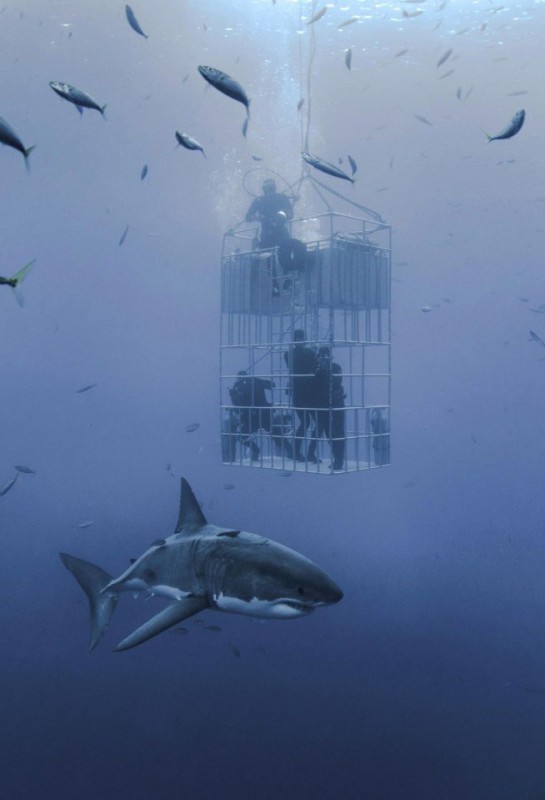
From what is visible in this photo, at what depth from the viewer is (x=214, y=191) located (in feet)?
172

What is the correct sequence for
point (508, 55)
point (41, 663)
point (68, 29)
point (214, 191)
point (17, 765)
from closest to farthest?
point (17, 765) < point (41, 663) < point (68, 29) < point (508, 55) < point (214, 191)

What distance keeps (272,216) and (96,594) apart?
11.5 feet

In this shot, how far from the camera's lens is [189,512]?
4.12 metres

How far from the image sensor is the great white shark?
3.29 metres

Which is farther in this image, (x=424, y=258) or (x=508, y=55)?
(x=424, y=258)

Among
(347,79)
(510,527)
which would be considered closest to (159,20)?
(347,79)

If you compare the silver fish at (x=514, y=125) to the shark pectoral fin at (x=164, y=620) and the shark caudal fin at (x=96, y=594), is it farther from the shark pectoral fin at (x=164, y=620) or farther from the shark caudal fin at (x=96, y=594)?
Result: the shark caudal fin at (x=96, y=594)

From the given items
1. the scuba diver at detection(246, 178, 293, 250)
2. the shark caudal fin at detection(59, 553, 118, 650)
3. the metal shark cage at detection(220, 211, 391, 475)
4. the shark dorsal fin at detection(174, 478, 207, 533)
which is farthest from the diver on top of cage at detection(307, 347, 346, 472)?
the shark caudal fin at detection(59, 553, 118, 650)

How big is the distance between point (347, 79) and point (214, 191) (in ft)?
93.7

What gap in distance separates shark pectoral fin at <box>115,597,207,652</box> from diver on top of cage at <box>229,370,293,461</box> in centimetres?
260

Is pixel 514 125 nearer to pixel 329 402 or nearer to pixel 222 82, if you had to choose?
pixel 222 82

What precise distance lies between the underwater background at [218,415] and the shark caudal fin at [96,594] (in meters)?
2.55

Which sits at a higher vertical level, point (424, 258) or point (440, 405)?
point (424, 258)

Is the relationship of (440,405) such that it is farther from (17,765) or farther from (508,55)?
(17,765)
